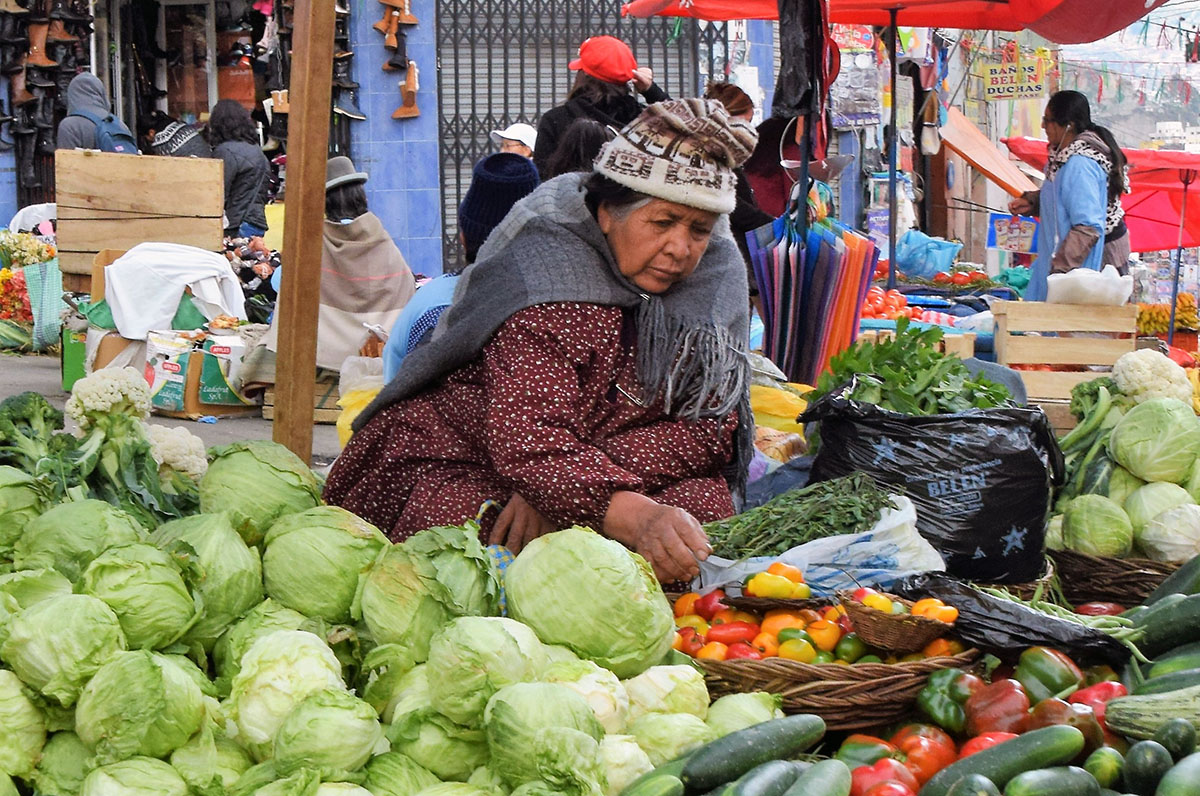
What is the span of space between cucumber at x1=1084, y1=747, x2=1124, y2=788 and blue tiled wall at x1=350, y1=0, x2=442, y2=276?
9.72m

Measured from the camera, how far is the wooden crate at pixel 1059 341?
545cm

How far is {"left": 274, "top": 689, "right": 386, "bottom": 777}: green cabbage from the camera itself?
1.84 meters

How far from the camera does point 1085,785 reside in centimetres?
199

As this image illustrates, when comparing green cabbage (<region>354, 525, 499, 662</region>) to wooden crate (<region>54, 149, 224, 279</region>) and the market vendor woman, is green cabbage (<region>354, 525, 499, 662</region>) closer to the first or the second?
the market vendor woman

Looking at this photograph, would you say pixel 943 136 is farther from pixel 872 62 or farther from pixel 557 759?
pixel 557 759

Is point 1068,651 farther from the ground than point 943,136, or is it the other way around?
point 943,136

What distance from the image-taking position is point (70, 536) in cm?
233

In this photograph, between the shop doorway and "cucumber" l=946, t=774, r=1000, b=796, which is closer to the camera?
"cucumber" l=946, t=774, r=1000, b=796

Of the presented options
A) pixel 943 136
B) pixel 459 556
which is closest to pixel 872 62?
pixel 943 136

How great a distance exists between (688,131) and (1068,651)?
54.4 inches

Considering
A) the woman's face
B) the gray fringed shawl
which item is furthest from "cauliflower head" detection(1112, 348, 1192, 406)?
the woman's face

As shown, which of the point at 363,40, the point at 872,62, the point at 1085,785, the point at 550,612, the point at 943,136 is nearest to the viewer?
the point at 1085,785

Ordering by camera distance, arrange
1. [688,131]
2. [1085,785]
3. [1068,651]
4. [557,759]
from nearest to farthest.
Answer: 1. [557,759]
2. [1085,785]
3. [1068,651]
4. [688,131]

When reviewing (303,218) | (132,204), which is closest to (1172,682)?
(303,218)
